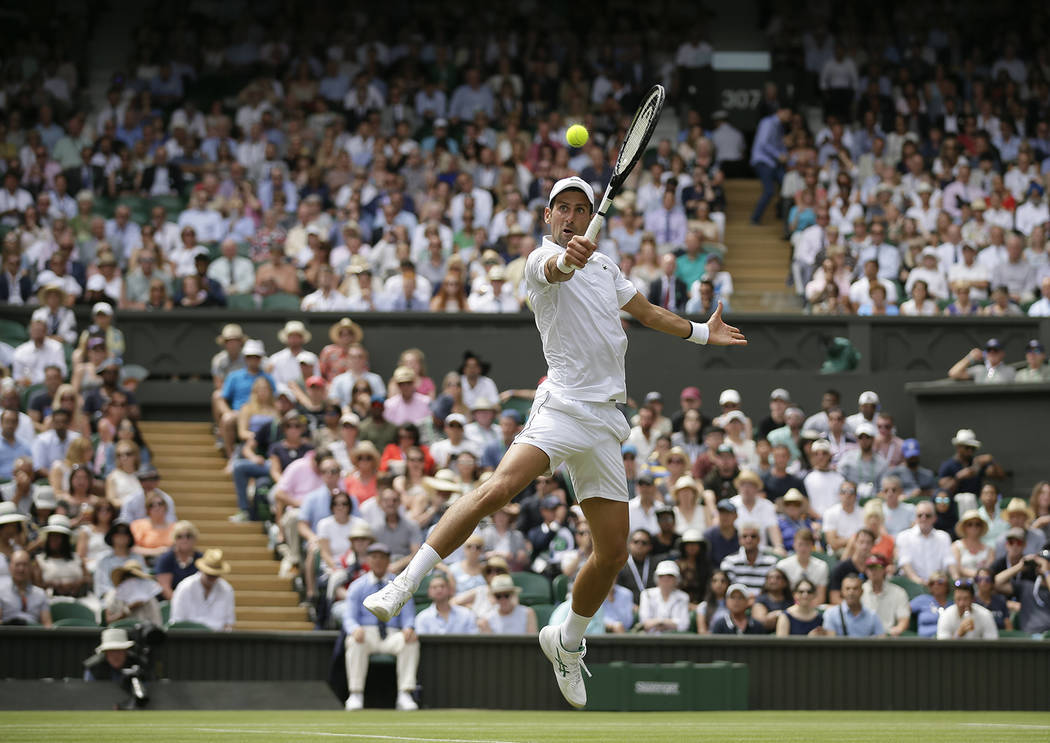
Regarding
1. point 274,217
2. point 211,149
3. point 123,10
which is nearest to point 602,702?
point 274,217

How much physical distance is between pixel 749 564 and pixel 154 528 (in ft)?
17.3

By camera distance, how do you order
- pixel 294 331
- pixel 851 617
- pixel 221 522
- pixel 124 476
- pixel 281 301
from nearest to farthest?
pixel 851 617 → pixel 124 476 → pixel 221 522 → pixel 294 331 → pixel 281 301

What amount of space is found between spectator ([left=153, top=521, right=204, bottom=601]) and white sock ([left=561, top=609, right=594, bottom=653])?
6442 millimetres

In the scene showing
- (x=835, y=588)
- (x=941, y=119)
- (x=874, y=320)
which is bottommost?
(x=835, y=588)

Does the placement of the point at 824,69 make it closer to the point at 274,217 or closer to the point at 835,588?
the point at 274,217

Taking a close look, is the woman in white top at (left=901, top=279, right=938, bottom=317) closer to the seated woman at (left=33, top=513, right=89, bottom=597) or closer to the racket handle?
the seated woman at (left=33, top=513, right=89, bottom=597)

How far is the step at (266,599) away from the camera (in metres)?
14.7

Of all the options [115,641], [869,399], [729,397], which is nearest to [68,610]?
[115,641]

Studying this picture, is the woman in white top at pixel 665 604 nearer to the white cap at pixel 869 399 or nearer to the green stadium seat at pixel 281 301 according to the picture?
the white cap at pixel 869 399

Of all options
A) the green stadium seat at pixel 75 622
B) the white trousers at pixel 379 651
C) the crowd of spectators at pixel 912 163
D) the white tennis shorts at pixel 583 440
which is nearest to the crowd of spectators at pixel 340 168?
the crowd of spectators at pixel 912 163

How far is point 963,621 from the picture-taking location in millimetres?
13172

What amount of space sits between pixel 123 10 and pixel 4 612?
15.1m

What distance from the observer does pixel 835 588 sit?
13.8m

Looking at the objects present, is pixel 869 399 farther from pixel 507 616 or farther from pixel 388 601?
pixel 388 601
